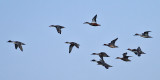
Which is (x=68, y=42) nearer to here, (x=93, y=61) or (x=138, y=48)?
(x=93, y=61)

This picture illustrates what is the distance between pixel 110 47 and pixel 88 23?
4555mm

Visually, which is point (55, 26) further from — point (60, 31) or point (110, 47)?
point (110, 47)

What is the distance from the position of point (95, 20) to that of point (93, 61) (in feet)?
21.6

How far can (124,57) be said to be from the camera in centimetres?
6384

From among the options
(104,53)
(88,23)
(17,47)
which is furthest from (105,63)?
(17,47)

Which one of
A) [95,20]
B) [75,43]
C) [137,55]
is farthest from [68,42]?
[137,55]

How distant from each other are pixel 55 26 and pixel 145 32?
12019 millimetres

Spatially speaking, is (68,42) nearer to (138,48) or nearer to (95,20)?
(95,20)

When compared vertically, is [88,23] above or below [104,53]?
above

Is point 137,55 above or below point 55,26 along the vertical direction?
below

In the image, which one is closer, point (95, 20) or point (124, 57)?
point (95, 20)

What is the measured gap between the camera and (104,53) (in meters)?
60.8

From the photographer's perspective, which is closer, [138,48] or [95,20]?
[95,20]

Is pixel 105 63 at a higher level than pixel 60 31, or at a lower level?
lower
